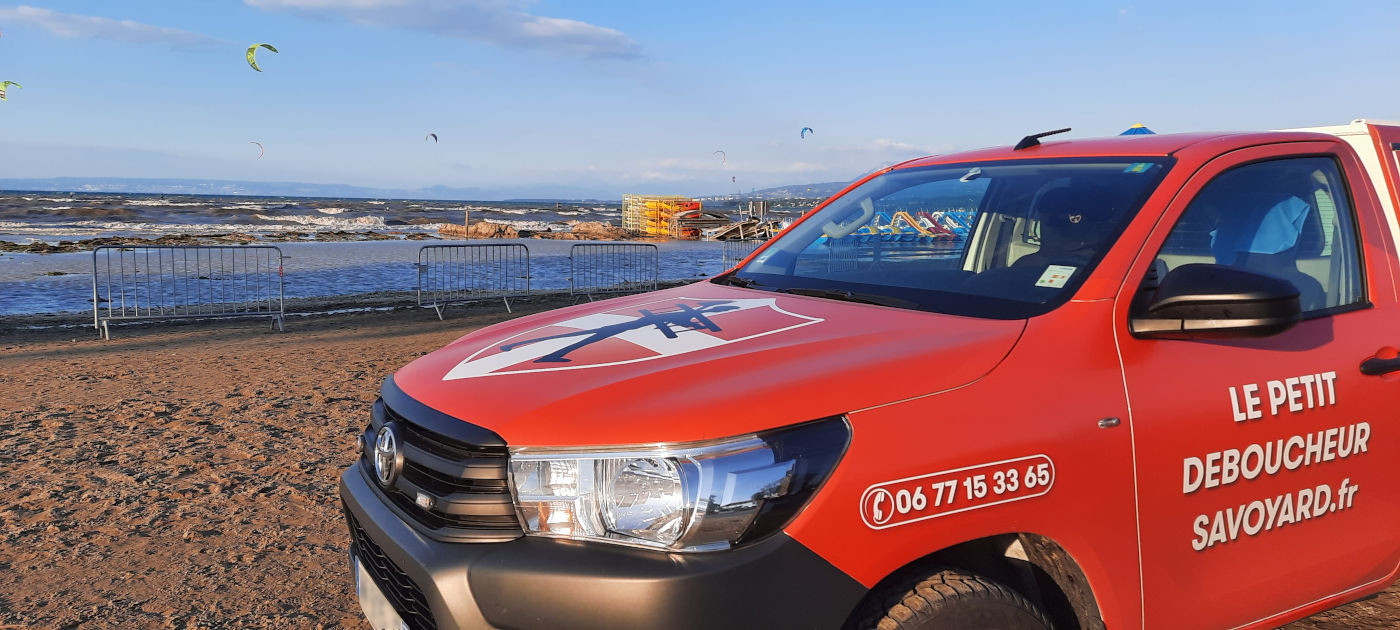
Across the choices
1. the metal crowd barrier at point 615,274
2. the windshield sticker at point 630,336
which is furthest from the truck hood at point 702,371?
the metal crowd barrier at point 615,274

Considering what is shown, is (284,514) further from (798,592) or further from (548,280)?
(548,280)

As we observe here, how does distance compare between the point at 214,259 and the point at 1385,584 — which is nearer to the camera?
the point at 1385,584

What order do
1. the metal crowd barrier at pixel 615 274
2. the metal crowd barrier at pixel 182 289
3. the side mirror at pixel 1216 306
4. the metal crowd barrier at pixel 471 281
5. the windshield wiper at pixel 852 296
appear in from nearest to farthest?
the side mirror at pixel 1216 306 < the windshield wiper at pixel 852 296 < the metal crowd barrier at pixel 182 289 < the metal crowd barrier at pixel 471 281 < the metal crowd barrier at pixel 615 274

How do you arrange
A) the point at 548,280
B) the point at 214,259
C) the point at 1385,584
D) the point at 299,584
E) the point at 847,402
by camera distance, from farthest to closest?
the point at 214,259 < the point at 548,280 < the point at 299,584 < the point at 1385,584 < the point at 847,402

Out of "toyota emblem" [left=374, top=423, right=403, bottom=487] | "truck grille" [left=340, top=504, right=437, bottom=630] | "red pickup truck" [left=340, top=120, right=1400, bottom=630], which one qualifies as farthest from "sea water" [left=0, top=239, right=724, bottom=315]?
"red pickup truck" [left=340, top=120, right=1400, bottom=630]

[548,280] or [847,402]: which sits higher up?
[847,402]

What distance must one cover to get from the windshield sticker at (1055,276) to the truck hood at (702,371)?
0.89 ft

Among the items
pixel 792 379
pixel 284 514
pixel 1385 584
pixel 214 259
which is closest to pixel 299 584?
pixel 284 514

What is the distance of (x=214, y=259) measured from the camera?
69.6ft

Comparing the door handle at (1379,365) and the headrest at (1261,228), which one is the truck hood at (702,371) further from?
the door handle at (1379,365)

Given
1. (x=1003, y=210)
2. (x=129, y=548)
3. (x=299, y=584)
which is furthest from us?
(x=129, y=548)

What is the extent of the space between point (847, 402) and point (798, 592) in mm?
389

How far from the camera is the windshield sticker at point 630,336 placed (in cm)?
218

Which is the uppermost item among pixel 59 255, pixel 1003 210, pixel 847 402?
pixel 1003 210
